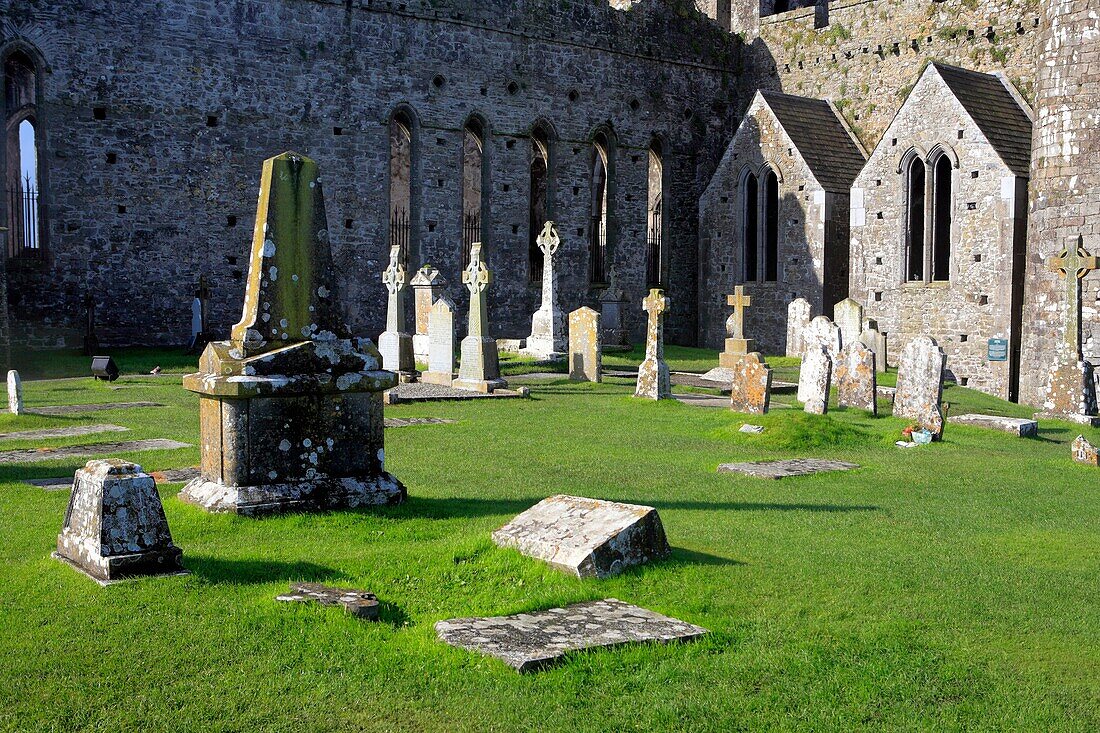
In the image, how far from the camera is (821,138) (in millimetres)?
26484

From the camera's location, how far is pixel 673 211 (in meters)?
30.4

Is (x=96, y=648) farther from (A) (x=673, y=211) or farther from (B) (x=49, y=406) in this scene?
(A) (x=673, y=211)

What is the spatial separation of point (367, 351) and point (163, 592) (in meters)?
2.43

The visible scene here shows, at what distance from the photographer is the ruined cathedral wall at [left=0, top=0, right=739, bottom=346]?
72.6 feet

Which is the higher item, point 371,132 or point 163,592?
point 371,132

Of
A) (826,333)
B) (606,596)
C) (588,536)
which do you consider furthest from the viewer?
(826,333)

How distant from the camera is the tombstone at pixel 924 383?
11656 millimetres

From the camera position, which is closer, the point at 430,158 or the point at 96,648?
the point at 96,648

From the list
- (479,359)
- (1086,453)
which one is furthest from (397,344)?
(1086,453)

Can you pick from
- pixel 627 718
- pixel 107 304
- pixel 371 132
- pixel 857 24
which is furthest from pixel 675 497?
pixel 857 24

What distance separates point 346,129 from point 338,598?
2134 centimetres

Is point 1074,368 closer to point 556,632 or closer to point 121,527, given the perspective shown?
point 556,632

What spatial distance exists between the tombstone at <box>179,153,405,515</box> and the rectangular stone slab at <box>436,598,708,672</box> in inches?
95.8

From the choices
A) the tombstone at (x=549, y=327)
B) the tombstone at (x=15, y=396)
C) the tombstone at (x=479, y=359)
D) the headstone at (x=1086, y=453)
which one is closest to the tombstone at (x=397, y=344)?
the tombstone at (x=479, y=359)
